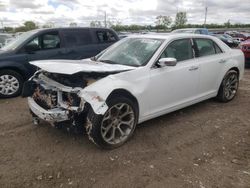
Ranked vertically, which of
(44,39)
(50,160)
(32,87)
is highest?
(44,39)

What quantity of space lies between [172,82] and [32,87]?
92.1 inches

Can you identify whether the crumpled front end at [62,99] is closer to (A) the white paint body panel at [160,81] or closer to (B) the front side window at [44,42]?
(A) the white paint body panel at [160,81]

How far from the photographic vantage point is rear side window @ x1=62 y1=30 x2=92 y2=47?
23.3 ft

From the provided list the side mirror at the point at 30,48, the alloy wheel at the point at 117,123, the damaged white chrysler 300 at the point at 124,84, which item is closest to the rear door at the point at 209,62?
the damaged white chrysler 300 at the point at 124,84

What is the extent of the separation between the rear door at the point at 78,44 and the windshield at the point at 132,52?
2.60 m

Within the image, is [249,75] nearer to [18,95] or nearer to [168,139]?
[168,139]

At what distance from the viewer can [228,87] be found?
557 centimetres

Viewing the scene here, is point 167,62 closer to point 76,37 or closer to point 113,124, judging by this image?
point 113,124

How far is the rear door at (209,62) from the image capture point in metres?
4.75

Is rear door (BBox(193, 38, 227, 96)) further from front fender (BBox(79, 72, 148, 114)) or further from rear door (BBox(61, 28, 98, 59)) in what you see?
rear door (BBox(61, 28, 98, 59))

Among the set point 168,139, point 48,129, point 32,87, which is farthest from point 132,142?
point 32,87

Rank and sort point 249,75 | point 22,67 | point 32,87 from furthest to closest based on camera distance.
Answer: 1. point 249,75
2. point 22,67
3. point 32,87

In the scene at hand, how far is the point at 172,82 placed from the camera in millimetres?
4121

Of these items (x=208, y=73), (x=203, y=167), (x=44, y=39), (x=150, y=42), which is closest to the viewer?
(x=203, y=167)
